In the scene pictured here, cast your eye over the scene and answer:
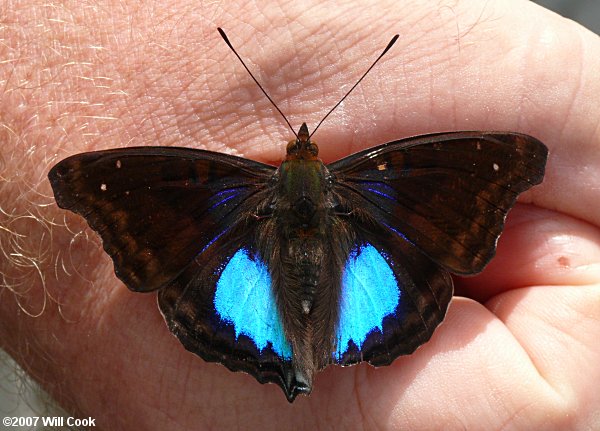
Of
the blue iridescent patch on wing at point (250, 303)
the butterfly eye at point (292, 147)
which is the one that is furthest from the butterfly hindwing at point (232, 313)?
the butterfly eye at point (292, 147)

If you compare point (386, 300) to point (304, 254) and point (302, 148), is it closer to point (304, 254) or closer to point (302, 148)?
point (304, 254)

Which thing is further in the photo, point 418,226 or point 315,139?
point 315,139

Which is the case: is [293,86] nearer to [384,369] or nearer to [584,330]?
[384,369]

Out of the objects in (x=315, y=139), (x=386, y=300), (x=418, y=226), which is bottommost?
(x=386, y=300)

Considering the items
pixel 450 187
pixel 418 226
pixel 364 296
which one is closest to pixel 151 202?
pixel 364 296

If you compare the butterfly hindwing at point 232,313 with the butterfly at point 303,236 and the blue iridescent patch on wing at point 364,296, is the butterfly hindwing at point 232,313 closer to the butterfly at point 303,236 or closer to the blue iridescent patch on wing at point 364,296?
the butterfly at point 303,236

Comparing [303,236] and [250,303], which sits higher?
[303,236]
